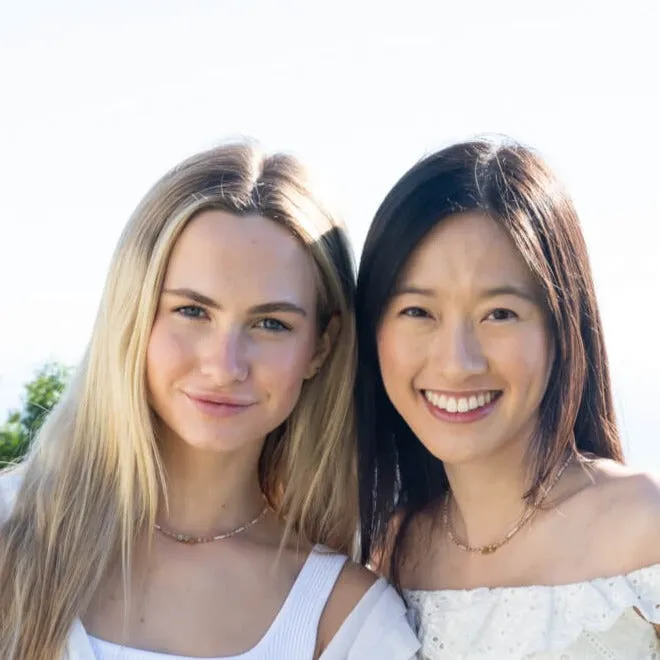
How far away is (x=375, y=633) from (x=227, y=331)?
0.91m

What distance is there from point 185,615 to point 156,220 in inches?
42.2

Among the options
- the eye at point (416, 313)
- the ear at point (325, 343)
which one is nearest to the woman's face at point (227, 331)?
the ear at point (325, 343)

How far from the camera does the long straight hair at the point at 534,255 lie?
334 cm

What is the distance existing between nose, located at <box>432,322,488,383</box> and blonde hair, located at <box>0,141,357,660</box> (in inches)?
17.3

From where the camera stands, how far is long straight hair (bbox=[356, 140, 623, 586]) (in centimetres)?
334

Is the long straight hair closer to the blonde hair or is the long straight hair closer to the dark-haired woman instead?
the dark-haired woman

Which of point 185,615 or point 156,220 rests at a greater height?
point 156,220

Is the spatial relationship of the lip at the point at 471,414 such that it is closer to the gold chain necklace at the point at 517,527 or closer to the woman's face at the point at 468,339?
the woman's face at the point at 468,339

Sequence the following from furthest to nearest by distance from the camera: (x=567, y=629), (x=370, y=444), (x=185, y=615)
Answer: (x=370, y=444) → (x=185, y=615) → (x=567, y=629)

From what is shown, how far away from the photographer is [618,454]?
3.54 m

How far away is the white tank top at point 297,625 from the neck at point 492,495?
402 mm

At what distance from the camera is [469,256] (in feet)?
10.8

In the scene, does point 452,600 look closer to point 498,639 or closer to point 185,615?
point 498,639

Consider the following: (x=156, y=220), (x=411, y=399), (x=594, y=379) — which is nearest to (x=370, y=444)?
(x=411, y=399)
